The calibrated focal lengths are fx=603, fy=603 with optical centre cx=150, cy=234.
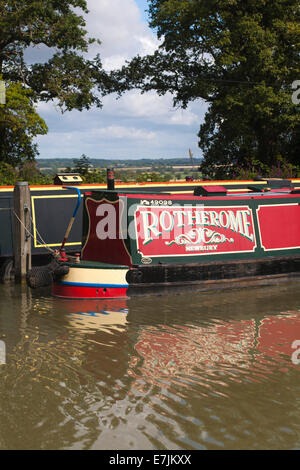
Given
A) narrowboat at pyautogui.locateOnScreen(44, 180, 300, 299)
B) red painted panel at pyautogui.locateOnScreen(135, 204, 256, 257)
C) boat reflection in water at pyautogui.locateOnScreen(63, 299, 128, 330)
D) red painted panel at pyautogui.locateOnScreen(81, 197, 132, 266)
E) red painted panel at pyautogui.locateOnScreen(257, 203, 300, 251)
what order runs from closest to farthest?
1. boat reflection in water at pyautogui.locateOnScreen(63, 299, 128, 330)
2. narrowboat at pyautogui.locateOnScreen(44, 180, 300, 299)
3. red painted panel at pyautogui.locateOnScreen(81, 197, 132, 266)
4. red painted panel at pyautogui.locateOnScreen(135, 204, 256, 257)
5. red painted panel at pyautogui.locateOnScreen(257, 203, 300, 251)

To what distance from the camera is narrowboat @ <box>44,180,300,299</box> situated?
40.3ft

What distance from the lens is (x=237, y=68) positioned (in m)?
29.7

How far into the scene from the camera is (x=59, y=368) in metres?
7.88

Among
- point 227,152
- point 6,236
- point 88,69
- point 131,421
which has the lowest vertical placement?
point 131,421

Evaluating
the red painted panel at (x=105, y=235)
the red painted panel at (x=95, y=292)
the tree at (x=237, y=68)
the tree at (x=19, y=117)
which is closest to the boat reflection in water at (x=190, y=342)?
the red painted panel at (x=95, y=292)

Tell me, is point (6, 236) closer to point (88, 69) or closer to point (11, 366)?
point (11, 366)

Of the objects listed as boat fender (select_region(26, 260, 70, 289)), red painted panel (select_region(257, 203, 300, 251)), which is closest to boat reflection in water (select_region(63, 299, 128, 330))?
boat fender (select_region(26, 260, 70, 289))

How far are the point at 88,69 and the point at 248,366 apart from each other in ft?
82.7

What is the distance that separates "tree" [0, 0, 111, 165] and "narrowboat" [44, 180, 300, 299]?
43.2 ft

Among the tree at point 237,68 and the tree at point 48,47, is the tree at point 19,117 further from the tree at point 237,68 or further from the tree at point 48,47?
the tree at point 237,68

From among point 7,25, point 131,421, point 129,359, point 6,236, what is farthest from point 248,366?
point 7,25

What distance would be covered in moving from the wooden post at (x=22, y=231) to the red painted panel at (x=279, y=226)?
18.1ft

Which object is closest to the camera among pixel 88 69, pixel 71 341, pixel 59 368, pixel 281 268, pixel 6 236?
pixel 59 368

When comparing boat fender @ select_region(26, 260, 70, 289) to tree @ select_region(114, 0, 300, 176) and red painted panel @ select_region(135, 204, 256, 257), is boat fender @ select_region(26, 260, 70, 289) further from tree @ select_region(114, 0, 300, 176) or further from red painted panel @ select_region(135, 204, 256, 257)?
tree @ select_region(114, 0, 300, 176)
